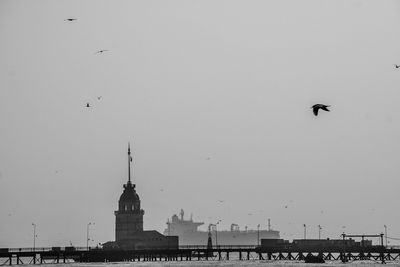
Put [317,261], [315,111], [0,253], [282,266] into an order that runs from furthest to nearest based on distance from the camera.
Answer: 1. [317,261]
2. [0,253]
3. [282,266]
4. [315,111]

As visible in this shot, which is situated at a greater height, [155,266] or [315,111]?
[315,111]

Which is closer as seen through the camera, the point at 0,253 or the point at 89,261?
the point at 0,253

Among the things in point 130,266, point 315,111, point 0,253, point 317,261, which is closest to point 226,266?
point 130,266

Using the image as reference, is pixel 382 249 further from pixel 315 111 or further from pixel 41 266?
pixel 315 111

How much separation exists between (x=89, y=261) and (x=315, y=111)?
447ft

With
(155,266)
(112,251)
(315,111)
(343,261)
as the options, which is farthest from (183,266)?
(315,111)

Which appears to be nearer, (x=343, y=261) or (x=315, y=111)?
(x=315, y=111)

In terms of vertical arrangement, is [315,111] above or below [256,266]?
above

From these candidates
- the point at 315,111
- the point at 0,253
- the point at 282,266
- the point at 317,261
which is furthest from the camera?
the point at 317,261

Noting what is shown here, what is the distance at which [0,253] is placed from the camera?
172750mm

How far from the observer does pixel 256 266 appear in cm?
16025

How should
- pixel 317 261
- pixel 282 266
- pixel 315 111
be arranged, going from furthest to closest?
pixel 317 261 → pixel 282 266 → pixel 315 111

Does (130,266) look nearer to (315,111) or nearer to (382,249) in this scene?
(382,249)

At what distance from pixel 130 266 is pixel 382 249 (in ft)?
188
